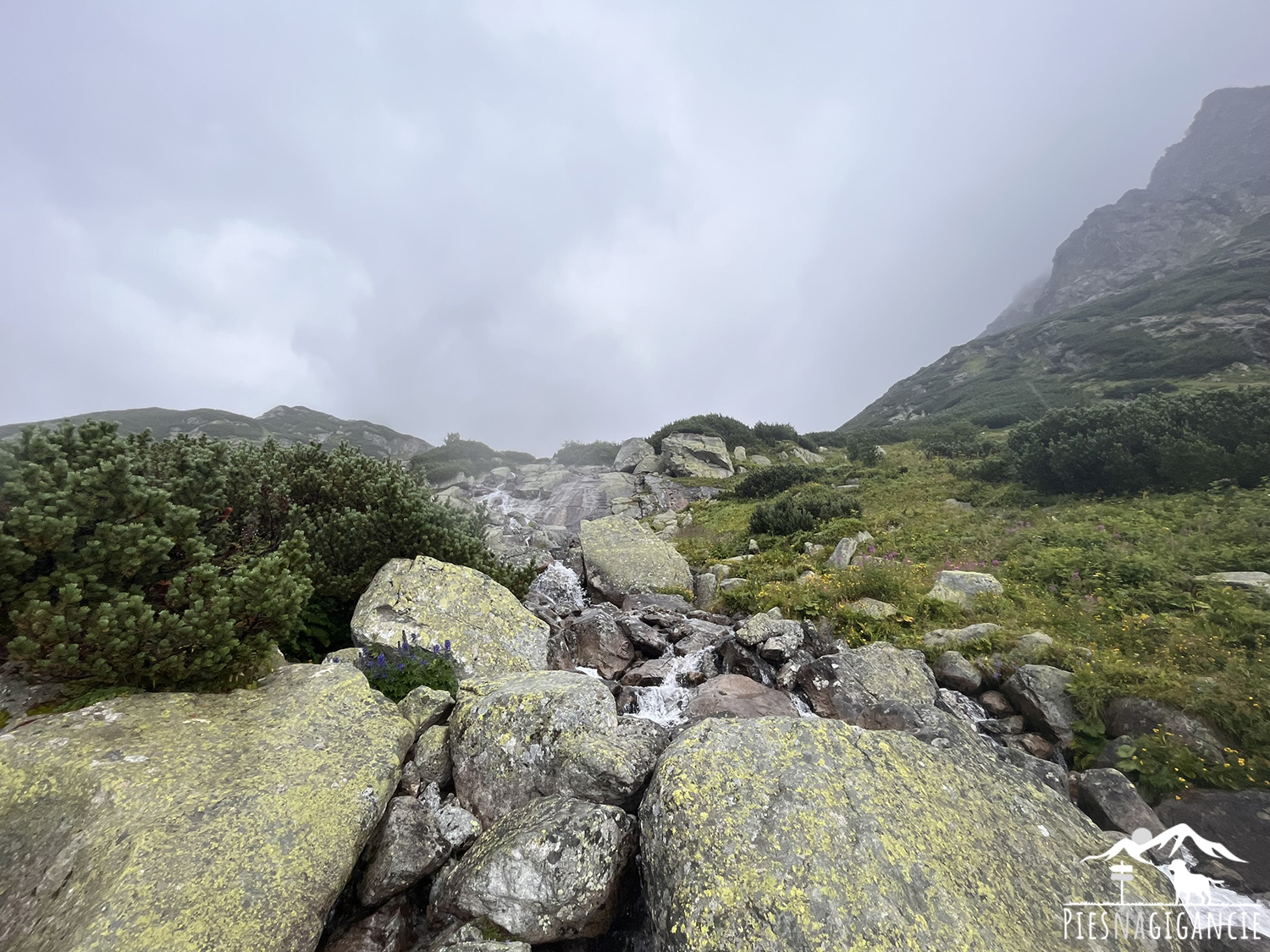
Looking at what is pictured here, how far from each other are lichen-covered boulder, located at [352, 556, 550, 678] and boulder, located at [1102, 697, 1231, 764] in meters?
10.0

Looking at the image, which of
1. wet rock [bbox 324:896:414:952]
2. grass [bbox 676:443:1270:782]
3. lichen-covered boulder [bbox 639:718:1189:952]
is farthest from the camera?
grass [bbox 676:443:1270:782]

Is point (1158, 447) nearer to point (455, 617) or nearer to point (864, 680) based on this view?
point (864, 680)

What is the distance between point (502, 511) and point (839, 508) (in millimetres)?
23442

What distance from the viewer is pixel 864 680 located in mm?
9672

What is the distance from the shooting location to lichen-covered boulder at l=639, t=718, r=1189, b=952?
403cm

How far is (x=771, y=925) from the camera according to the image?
3.96 meters

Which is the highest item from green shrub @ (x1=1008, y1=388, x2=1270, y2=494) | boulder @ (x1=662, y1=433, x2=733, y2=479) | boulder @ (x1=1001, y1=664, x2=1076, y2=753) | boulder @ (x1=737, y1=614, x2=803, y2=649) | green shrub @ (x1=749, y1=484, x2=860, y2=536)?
boulder @ (x1=662, y1=433, x2=733, y2=479)

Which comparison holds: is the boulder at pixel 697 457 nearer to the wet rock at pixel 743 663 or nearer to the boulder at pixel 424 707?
the wet rock at pixel 743 663

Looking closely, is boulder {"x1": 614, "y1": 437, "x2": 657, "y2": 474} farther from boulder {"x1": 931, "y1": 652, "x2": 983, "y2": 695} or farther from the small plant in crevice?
the small plant in crevice

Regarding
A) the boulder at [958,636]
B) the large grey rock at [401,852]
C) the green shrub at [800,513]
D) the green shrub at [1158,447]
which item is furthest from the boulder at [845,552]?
the large grey rock at [401,852]

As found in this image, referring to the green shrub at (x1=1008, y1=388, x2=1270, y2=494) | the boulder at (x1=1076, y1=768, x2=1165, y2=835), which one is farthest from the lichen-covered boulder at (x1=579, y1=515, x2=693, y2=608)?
the green shrub at (x1=1008, y1=388, x2=1270, y2=494)

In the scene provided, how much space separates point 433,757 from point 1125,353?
79336mm

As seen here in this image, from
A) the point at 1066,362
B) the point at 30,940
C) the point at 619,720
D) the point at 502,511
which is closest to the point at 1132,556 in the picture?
the point at 619,720

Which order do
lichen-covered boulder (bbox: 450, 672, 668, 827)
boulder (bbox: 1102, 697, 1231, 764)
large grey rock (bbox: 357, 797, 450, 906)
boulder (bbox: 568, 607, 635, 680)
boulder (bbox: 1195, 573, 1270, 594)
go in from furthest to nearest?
boulder (bbox: 568, 607, 635, 680), boulder (bbox: 1195, 573, 1270, 594), boulder (bbox: 1102, 697, 1231, 764), lichen-covered boulder (bbox: 450, 672, 668, 827), large grey rock (bbox: 357, 797, 450, 906)
